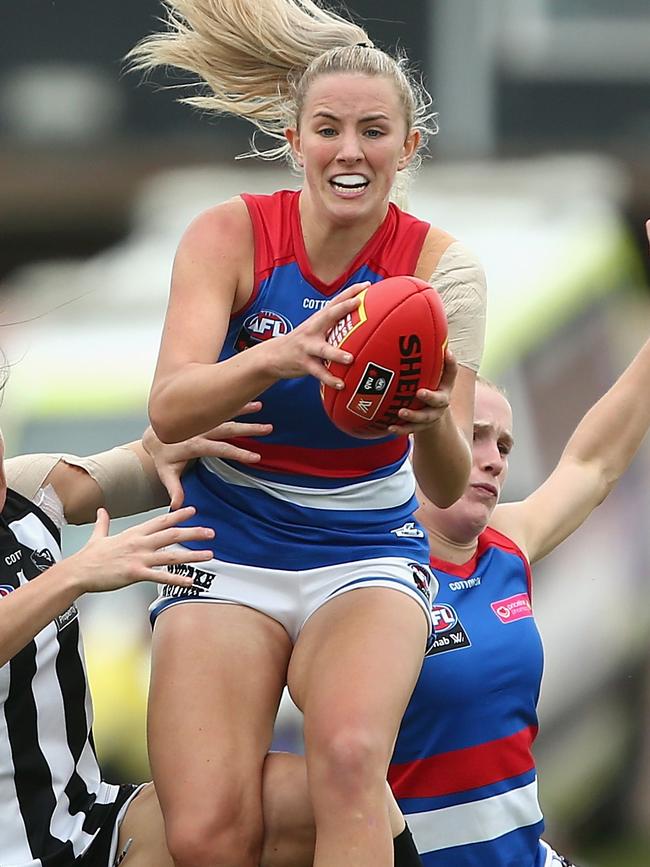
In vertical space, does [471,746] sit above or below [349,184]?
below

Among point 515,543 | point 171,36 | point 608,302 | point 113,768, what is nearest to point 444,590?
point 515,543

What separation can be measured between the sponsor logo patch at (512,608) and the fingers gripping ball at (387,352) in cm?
109

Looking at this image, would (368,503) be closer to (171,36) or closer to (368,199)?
(368,199)

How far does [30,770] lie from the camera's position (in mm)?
2955

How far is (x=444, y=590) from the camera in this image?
3.72 m

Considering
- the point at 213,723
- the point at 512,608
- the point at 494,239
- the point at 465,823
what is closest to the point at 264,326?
the point at 213,723

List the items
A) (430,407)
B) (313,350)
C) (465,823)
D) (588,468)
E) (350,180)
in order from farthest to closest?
(588,468) < (465,823) < (350,180) < (430,407) < (313,350)

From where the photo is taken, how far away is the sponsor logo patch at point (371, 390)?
2.71 metres

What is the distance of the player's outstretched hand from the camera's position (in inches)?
105

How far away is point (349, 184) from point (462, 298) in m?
0.33

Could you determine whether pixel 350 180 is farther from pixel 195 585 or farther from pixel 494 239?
pixel 494 239

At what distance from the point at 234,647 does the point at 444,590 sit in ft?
2.84

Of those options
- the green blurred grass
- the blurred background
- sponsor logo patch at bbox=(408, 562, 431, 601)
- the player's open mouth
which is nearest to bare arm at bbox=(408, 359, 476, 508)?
sponsor logo patch at bbox=(408, 562, 431, 601)

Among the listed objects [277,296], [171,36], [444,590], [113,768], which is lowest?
[113,768]
